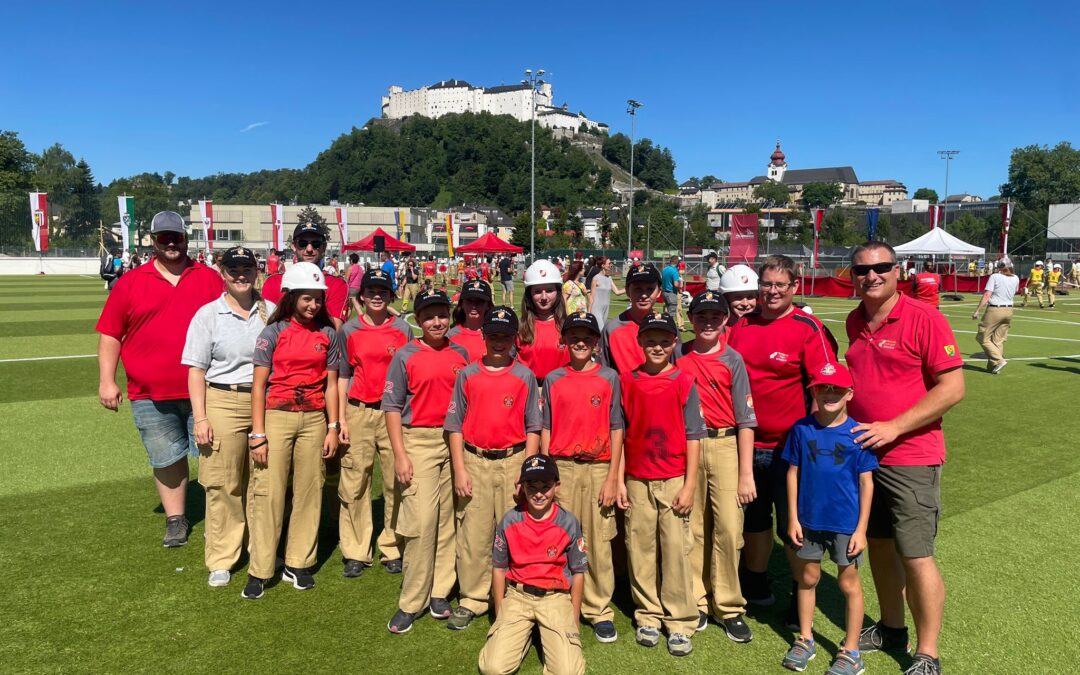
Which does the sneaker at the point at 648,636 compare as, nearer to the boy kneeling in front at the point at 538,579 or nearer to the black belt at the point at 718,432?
the boy kneeling in front at the point at 538,579

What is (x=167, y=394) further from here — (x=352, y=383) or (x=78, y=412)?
(x=78, y=412)

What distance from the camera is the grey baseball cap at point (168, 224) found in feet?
15.8

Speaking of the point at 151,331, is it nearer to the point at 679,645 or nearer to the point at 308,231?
the point at 308,231

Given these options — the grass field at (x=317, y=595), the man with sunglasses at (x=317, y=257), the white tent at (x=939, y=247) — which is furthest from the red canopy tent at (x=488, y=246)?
the man with sunglasses at (x=317, y=257)

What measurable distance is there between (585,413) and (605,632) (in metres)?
1.27

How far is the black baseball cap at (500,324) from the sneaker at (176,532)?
305 cm

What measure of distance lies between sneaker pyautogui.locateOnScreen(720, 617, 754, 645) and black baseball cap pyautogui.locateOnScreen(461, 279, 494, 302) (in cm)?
248

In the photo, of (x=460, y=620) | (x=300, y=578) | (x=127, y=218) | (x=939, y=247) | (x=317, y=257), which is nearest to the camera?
(x=460, y=620)

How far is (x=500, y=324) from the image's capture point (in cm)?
377

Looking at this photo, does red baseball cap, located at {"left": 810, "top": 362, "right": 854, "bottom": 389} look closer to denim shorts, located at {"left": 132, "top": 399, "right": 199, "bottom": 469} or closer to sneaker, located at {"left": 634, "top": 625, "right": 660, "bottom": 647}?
sneaker, located at {"left": 634, "top": 625, "right": 660, "bottom": 647}

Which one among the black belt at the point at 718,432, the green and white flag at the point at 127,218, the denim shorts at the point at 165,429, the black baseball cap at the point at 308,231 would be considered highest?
the green and white flag at the point at 127,218

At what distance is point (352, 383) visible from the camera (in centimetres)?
471

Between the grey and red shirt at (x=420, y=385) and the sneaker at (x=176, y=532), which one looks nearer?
the grey and red shirt at (x=420, y=385)

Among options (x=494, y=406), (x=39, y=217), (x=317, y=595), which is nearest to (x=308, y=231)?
(x=494, y=406)
